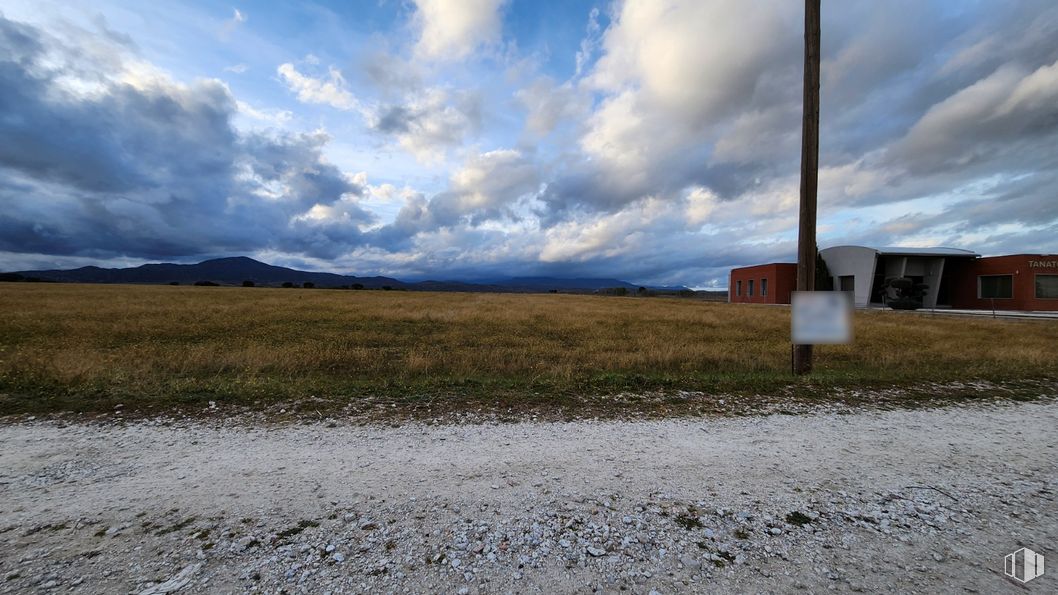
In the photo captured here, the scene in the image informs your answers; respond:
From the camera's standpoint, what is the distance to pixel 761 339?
59.7 ft

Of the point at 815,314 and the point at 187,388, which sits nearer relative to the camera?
the point at 187,388

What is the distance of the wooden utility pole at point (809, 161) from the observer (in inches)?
392

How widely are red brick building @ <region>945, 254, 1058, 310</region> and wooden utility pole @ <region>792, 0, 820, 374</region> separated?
5001 centimetres

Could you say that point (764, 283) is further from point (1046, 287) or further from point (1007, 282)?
point (1046, 287)

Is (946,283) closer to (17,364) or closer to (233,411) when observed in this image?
(233,411)

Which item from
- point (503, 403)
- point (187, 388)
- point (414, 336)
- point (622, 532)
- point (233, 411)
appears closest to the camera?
point (622, 532)

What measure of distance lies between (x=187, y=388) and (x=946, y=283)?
68.7 meters

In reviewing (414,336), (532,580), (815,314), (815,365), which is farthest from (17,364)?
(815,365)

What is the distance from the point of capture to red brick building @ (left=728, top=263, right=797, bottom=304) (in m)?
54.3

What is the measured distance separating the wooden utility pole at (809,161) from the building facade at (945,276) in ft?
154

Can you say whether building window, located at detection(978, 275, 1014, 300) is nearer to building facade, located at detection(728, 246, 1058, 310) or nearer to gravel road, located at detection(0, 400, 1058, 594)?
building facade, located at detection(728, 246, 1058, 310)

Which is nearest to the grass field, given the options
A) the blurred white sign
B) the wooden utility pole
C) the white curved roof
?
the blurred white sign

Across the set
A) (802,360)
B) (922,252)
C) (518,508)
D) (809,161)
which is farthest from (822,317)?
(922,252)

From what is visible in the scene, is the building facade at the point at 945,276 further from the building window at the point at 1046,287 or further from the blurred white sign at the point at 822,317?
the blurred white sign at the point at 822,317
